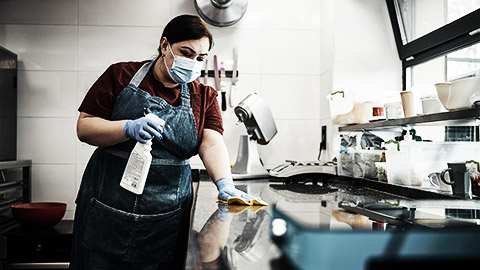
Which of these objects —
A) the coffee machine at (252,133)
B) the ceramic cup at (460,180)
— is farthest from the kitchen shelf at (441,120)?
the coffee machine at (252,133)

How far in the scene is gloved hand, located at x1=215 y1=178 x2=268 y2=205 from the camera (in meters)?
1.31

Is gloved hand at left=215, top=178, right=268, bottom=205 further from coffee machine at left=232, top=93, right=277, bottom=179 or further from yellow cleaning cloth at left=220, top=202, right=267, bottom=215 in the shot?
coffee machine at left=232, top=93, right=277, bottom=179

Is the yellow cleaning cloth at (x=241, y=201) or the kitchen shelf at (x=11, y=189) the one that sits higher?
the yellow cleaning cloth at (x=241, y=201)

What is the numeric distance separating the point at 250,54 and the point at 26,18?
1.35 metres

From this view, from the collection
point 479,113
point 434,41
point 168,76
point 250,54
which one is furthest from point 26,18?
point 479,113

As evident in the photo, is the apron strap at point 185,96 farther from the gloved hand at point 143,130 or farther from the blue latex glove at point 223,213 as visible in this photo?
the blue latex glove at point 223,213

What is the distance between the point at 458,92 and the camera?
1.56m

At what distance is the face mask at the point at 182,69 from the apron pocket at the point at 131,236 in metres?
0.48

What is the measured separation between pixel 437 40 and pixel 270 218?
1591 millimetres

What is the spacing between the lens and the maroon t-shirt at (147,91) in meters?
1.59

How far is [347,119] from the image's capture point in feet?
7.80

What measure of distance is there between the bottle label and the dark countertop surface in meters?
0.21

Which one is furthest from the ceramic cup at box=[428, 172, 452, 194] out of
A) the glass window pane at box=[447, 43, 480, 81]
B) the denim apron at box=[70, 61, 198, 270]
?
the denim apron at box=[70, 61, 198, 270]

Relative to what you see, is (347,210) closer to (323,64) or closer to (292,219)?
(292,219)
